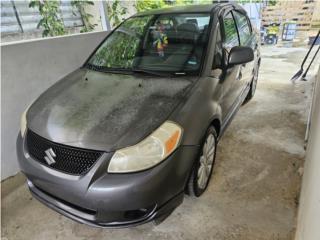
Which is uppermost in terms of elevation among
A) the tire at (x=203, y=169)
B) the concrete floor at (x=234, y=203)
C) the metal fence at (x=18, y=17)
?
the metal fence at (x=18, y=17)

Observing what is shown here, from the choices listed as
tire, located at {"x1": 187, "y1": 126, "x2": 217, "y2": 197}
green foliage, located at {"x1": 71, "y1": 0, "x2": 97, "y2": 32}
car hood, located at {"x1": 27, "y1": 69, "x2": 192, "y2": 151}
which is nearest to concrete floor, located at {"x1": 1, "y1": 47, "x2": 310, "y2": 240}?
tire, located at {"x1": 187, "y1": 126, "x2": 217, "y2": 197}

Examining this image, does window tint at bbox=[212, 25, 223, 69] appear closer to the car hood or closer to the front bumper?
the car hood

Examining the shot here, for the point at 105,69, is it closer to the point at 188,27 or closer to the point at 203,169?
the point at 188,27

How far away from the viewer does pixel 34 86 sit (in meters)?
2.50

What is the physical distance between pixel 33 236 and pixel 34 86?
56.3 inches

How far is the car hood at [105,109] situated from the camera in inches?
57.4

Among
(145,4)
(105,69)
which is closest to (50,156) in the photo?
(105,69)

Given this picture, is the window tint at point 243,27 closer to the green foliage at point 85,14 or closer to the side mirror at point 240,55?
the side mirror at point 240,55

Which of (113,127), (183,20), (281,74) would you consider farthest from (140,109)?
(281,74)

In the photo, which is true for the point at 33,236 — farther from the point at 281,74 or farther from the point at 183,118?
the point at 281,74

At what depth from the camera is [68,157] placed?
1450 mm

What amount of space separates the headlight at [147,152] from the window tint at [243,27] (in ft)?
5.99

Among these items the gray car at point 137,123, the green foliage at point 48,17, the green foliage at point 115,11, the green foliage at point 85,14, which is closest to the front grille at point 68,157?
the gray car at point 137,123

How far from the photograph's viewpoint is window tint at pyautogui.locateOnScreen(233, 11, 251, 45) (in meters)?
2.82
